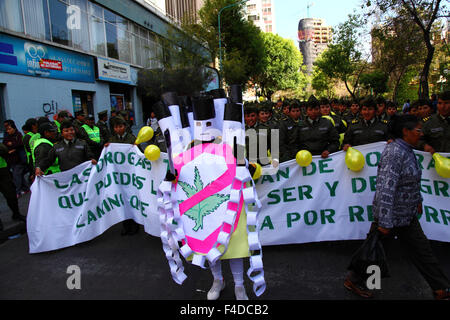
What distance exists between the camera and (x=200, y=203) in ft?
9.18

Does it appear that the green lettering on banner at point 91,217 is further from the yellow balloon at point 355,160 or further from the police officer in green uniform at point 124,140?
the yellow balloon at point 355,160

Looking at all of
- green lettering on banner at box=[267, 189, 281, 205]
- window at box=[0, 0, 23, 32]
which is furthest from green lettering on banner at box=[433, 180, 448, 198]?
window at box=[0, 0, 23, 32]

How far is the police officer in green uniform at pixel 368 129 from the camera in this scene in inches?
178

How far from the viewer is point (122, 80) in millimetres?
19656

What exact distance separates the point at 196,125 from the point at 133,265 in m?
2.14

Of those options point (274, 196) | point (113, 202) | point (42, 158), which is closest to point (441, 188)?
point (274, 196)

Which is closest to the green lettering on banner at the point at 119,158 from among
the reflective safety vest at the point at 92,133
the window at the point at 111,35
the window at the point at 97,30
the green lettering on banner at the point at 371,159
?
the reflective safety vest at the point at 92,133

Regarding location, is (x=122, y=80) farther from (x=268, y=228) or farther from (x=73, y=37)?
(x=268, y=228)

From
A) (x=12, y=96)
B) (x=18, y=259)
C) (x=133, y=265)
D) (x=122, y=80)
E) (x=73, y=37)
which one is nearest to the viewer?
(x=133, y=265)

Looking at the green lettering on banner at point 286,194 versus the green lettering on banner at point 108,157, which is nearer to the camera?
the green lettering on banner at point 286,194

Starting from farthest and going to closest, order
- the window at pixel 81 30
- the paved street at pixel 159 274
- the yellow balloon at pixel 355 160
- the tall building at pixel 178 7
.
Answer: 1. the tall building at pixel 178 7
2. the window at pixel 81 30
3. the yellow balloon at pixel 355 160
4. the paved street at pixel 159 274

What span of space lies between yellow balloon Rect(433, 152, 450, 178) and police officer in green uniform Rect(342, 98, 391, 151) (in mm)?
979

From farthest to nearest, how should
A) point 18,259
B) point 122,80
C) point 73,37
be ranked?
point 122,80, point 73,37, point 18,259
